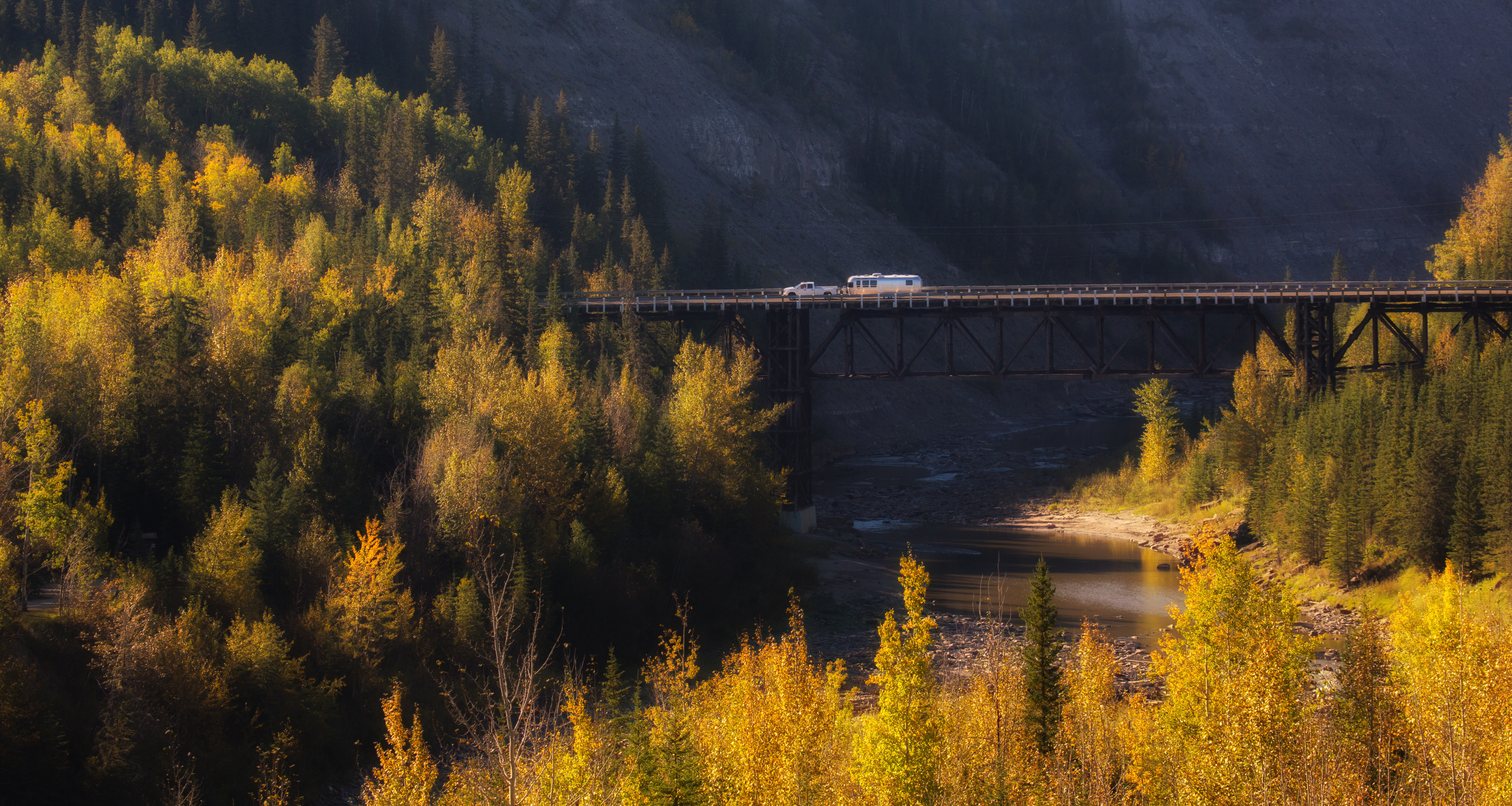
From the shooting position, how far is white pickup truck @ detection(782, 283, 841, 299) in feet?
247

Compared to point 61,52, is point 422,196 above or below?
below

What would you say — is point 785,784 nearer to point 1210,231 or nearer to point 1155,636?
point 1155,636

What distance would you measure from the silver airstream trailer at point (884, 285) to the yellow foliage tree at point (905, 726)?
51.4 meters

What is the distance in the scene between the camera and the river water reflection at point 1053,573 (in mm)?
51406

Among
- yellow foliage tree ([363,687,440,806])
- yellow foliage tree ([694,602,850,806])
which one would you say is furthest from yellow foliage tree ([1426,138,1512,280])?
yellow foliage tree ([363,687,440,806])

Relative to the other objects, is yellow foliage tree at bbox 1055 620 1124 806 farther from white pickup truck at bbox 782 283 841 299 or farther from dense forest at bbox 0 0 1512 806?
white pickup truck at bbox 782 283 841 299

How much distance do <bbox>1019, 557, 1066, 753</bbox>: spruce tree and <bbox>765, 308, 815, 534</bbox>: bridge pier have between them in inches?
1804

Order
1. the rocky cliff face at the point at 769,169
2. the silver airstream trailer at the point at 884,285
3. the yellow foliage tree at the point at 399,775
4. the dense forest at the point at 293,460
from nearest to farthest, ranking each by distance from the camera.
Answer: the yellow foliage tree at the point at 399,775, the dense forest at the point at 293,460, the silver airstream trailer at the point at 884,285, the rocky cliff face at the point at 769,169

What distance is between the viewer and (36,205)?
66312 millimetres

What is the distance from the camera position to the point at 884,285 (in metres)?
77.2

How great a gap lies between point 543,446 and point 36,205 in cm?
4173

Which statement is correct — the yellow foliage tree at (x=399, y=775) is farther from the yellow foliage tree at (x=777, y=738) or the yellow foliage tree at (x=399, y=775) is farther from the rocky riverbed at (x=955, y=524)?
the rocky riverbed at (x=955, y=524)

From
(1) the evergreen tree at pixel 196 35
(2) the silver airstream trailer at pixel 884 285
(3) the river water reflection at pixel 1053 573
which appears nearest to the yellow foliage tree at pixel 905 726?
(3) the river water reflection at pixel 1053 573

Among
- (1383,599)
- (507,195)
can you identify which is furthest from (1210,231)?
(1383,599)
